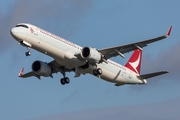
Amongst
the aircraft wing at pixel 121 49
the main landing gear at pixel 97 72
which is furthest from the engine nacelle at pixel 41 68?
the aircraft wing at pixel 121 49

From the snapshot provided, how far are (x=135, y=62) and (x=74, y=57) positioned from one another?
1496cm

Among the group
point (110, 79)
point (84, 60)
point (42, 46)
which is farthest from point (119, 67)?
point (42, 46)

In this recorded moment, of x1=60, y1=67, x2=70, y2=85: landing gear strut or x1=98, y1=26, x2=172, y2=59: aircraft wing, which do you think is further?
x1=60, y1=67, x2=70, y2=85: landing gear strut

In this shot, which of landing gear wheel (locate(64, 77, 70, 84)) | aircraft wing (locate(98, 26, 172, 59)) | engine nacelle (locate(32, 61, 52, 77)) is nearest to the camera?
aircraft wing (locate(98, 26, 172, 59))

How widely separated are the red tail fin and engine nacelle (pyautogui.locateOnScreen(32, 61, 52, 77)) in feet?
38.3

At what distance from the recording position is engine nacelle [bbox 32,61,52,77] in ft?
235

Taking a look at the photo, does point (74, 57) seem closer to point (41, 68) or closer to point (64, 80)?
point (41, 68)

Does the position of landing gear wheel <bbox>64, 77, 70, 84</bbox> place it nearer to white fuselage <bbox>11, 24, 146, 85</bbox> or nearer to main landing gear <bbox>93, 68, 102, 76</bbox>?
white fuselage <bbox>11, 24, 146, 85</bbox>

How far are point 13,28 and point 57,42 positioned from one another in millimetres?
4963

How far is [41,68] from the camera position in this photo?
2820 inches

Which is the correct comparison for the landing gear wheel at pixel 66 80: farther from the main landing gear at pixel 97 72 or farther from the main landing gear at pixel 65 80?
the main landing gear at pixel 97 72

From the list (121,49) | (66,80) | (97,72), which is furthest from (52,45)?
(66,80)

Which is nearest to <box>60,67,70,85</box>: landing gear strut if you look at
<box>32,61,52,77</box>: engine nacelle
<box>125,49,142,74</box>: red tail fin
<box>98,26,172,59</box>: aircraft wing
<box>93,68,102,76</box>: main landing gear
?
<box>32,61,52,77</box>: engine nacelle

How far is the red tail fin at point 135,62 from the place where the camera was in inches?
3081
